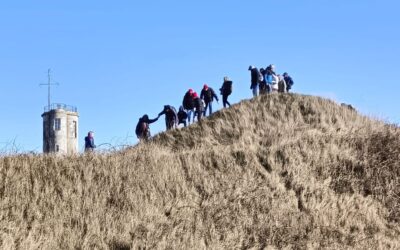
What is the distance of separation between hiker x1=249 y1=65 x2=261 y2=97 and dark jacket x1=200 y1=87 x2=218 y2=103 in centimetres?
160

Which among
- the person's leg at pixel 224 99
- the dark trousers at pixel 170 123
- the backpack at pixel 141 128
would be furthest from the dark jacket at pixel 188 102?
the backpack at pixel 141 128

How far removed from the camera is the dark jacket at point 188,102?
19.8m

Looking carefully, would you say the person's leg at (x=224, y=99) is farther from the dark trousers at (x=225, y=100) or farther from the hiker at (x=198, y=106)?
the hiker at (x=198, y=106)

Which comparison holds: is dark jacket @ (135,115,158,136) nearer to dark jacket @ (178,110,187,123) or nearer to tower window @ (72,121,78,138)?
dark jacket @ (178,110,187,123)

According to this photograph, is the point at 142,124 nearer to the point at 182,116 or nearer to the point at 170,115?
the point at 170,115

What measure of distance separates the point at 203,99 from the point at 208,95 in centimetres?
27

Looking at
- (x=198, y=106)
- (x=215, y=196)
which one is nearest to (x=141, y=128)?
(x=198, y=106)

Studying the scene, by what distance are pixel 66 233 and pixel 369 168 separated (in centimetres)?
691

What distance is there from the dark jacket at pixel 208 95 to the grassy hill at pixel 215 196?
6.86 metres

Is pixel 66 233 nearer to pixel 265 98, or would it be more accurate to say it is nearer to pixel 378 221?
pixel 378 221

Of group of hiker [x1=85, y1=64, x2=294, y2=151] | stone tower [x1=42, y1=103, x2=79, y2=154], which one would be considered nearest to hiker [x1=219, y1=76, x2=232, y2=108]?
group of hiker [x1=85, y1=64, x2=294, y2=151]

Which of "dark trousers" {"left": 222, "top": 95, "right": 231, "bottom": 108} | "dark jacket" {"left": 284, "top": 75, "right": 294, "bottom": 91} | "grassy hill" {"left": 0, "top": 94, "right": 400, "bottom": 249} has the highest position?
"dark jacket" {"left": 284, "top": 75, "right": 294, "bottom": 91}

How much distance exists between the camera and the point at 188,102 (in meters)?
19.9

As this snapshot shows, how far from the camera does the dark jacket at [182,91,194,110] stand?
19.8m
